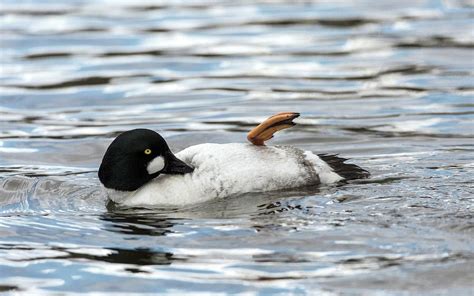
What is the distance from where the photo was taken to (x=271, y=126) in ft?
35.2

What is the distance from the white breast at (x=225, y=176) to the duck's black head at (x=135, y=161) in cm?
11

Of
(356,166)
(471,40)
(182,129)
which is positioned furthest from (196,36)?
(356,166)

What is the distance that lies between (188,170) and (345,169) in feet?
5.09

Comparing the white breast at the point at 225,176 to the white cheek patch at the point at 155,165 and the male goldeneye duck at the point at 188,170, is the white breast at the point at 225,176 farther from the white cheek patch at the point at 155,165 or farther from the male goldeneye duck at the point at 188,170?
the white cheek patch at the point at 155,165

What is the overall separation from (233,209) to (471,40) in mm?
9448

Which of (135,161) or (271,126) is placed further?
(271,126)

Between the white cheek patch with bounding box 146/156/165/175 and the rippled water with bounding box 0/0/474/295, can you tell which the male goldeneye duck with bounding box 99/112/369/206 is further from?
the rippled water with bounding box 0/0/474/295

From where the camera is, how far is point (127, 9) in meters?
22.7

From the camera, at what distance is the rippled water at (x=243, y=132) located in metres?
8.71

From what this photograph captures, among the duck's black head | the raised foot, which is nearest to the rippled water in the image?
the duck's black head

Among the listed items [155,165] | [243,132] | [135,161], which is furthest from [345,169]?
[243,132]

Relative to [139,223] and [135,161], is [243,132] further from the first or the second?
[139,223]

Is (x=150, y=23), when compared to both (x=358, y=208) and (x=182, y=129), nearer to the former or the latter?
(x=182, y=129)

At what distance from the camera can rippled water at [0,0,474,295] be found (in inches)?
343
